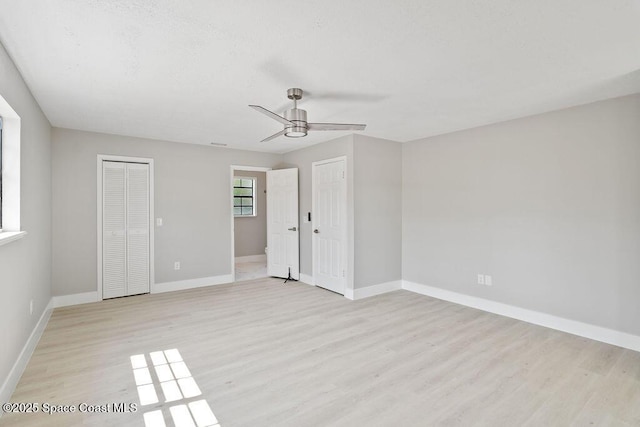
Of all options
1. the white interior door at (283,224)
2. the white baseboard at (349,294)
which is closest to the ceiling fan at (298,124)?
the white baseboard at (349,294)

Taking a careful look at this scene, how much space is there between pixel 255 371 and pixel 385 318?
1821 millimetres

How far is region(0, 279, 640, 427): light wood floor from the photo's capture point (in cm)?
209

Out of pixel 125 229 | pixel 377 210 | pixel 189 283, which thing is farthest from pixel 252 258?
pixel 377 210

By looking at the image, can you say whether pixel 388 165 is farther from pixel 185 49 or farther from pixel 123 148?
pixel 123 148

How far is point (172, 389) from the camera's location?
2.36 metres

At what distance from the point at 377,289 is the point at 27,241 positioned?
423cm

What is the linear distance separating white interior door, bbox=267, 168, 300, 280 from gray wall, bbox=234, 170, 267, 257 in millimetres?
2162

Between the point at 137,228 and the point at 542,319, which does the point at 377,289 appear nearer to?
the point at 542,319

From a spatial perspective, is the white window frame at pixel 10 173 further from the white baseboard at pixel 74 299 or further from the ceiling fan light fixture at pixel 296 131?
the white baseboard at pixel 74 299

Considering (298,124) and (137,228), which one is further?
(137,228)

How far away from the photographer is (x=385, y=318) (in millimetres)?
3846

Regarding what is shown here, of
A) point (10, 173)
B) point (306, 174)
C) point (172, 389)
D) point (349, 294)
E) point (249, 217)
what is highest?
point (306, 174)

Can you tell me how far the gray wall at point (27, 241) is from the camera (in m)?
2.26

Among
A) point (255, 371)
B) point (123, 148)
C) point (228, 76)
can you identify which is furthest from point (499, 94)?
point (123, 148)
